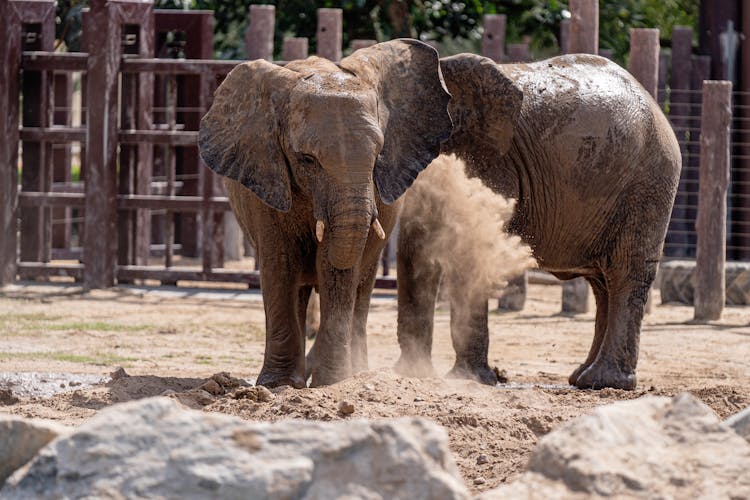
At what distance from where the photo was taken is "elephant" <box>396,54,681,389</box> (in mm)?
8430

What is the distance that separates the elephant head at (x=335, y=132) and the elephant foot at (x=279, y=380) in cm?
90

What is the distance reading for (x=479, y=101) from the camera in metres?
8.38

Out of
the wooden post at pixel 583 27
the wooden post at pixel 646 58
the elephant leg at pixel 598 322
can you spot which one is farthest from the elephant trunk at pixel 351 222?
the wooden post at pixel 646 58

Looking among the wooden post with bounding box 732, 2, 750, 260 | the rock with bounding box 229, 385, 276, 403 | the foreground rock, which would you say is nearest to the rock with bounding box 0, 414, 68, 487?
the foreground rock

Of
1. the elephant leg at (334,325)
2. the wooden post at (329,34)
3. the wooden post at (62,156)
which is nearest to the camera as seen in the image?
the elephant leg at (334,325)

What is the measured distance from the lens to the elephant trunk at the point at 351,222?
694 centimetres

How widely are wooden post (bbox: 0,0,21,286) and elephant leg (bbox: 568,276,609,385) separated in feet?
20.6

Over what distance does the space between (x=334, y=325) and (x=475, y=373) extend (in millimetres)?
1410

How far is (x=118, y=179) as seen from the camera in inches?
557

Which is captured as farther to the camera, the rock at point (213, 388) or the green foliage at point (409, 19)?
the green foliage at point (409, 19)

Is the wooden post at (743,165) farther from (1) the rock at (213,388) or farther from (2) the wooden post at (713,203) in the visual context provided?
(1) the rock at (213,388)

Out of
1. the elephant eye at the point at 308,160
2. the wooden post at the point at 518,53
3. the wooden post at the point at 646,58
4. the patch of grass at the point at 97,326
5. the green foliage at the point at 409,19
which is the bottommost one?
the patch of grass at the point at 97,326

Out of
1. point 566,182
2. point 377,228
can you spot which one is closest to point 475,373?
point 566,182

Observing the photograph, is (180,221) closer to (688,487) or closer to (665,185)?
(665,185)
